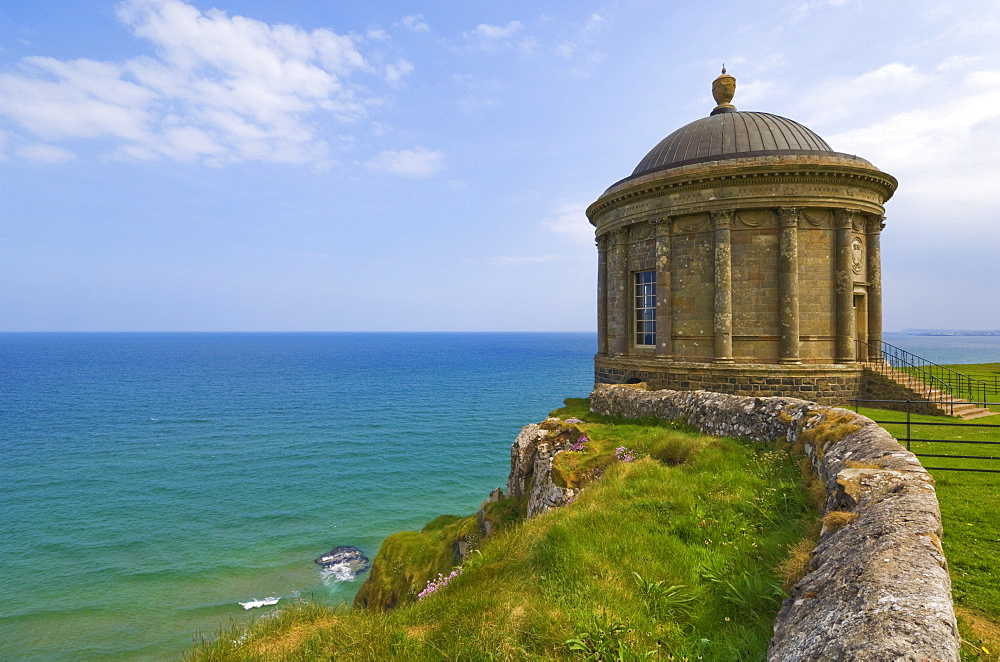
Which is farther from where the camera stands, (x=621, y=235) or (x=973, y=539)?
(x=621, y=235)

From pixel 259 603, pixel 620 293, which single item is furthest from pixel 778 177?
pixel 259 603

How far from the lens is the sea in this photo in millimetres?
16125

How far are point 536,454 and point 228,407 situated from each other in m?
49.2

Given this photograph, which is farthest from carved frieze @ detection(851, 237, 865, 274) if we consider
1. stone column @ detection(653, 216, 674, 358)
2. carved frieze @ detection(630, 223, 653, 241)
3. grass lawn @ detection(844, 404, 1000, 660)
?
grass lawn @ detection(844, 404, 1000, 660)

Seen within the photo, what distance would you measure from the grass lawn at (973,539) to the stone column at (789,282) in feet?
22.8

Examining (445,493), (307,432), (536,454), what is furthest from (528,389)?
(536,454)

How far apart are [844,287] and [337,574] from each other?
72.9 feet

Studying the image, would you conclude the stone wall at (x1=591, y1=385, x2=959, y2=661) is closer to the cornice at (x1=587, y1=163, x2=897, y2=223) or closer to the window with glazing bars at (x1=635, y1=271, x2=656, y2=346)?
the cornice at (x1=587, y1=163, x2=897, y2=223)

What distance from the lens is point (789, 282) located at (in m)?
16.4

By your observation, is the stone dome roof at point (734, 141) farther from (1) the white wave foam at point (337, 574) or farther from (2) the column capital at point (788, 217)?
(1) the white wave foam at point (337, 574)

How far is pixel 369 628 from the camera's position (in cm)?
487

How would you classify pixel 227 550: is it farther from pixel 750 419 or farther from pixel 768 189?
pixel 768 189

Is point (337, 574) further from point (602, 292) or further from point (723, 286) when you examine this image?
point (723, 286)

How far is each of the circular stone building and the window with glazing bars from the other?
69 centimetres
